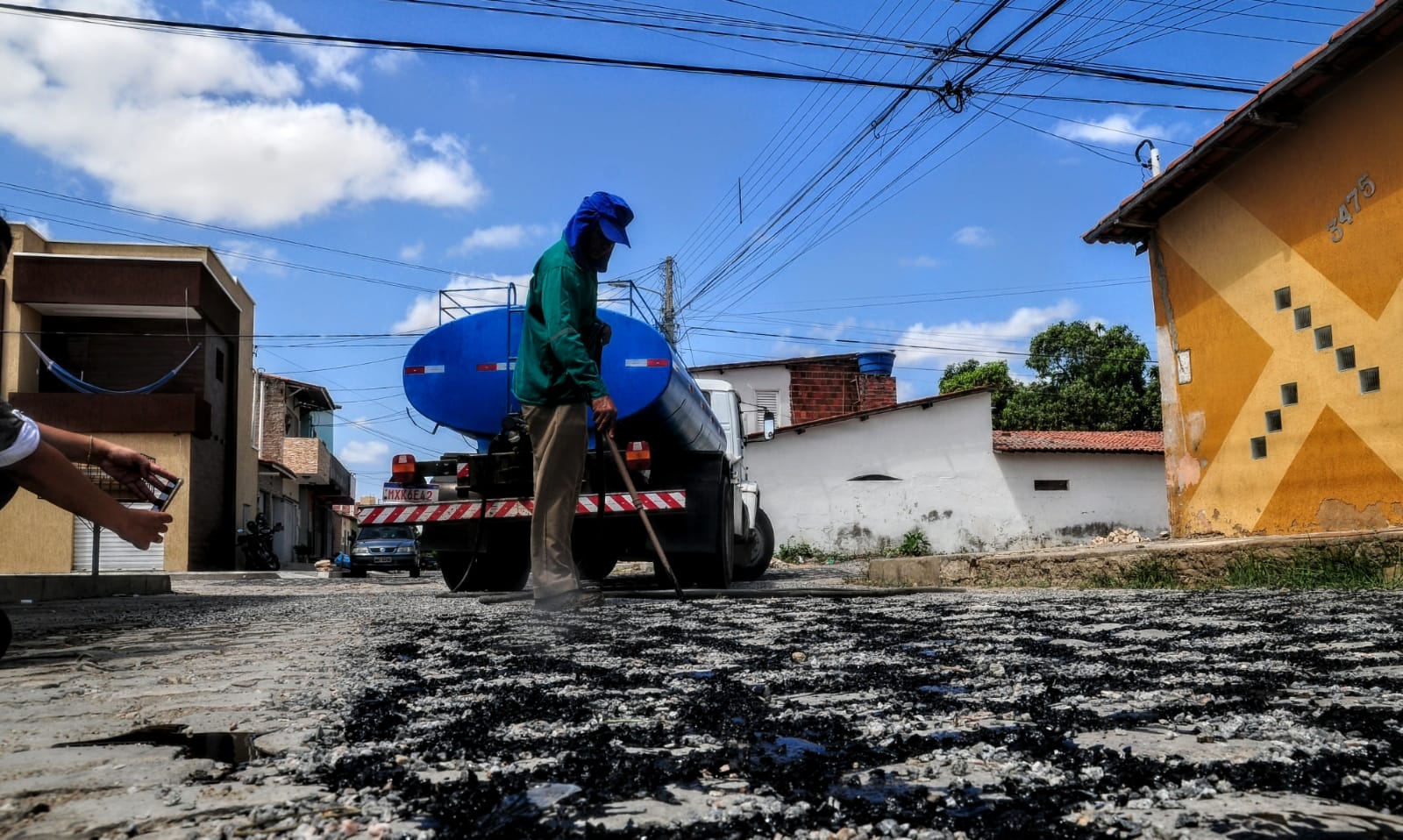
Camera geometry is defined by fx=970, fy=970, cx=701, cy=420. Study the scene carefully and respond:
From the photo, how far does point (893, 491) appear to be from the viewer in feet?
70.4

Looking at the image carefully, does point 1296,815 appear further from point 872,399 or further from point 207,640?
point 872,399

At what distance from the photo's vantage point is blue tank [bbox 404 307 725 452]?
6.85 m

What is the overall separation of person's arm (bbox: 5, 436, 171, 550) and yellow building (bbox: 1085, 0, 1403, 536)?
9.63 meters

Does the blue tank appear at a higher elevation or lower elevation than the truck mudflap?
higher

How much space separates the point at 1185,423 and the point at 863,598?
7620 millimetres

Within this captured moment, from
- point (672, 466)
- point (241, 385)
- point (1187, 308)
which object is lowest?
point (672, 466)

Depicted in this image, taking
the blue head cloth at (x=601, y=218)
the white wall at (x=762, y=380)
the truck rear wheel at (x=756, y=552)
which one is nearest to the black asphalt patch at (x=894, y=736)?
the blue head cloth at (x=601, y=218)

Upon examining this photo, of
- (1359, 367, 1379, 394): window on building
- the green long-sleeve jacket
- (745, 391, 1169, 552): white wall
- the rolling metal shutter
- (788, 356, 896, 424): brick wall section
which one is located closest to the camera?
the green long-sleeve jacket

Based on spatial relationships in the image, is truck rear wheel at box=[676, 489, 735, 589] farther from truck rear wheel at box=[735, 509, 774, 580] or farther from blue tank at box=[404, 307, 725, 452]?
truck rear wheel at box=[735, 509, 774, 580]

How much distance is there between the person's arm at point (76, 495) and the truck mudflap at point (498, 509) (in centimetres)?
373

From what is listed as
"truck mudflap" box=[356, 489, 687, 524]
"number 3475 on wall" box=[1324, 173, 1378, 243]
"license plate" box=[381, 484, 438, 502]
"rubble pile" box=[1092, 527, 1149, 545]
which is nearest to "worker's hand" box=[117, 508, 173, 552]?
"truck mudflap" box=[356, 489, 687, 524]

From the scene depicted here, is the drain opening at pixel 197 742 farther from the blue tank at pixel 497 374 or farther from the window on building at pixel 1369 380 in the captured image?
the window on building at pixel 1369 380

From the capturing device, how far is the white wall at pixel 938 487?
21.4 metres

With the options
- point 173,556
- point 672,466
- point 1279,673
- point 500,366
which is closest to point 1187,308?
point 672,466
